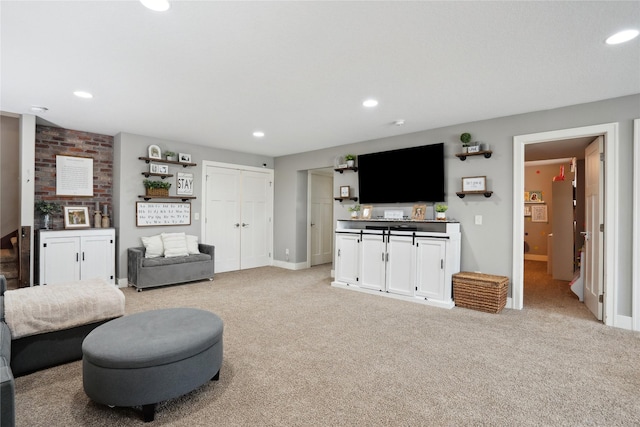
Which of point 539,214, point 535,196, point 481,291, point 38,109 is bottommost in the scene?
point 481,291

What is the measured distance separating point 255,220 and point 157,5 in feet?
16.5

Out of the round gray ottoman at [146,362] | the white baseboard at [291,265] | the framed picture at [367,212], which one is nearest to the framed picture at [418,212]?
the framed picture at [367,212]

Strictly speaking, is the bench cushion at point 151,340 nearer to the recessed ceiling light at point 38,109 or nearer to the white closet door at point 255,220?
the recessed ceiling light at point 38,109

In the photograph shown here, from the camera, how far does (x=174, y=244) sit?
16.8ft

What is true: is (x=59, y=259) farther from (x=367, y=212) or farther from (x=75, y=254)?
(x=367, y=212)

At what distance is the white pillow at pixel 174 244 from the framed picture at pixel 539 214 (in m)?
8.45

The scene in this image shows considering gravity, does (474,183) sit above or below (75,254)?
above

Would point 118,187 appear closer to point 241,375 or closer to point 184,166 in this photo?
point 184,166

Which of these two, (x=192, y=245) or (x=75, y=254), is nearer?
(x=75, y=254)

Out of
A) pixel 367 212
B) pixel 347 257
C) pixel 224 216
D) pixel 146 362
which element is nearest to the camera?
pixel 146 362

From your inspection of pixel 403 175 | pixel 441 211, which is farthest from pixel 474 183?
pixel 403 175

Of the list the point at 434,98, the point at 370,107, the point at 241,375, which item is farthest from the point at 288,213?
the point at 241,375

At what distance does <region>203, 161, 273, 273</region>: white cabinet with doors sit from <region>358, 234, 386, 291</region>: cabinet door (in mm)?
2752

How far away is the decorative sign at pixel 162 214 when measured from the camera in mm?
5148
